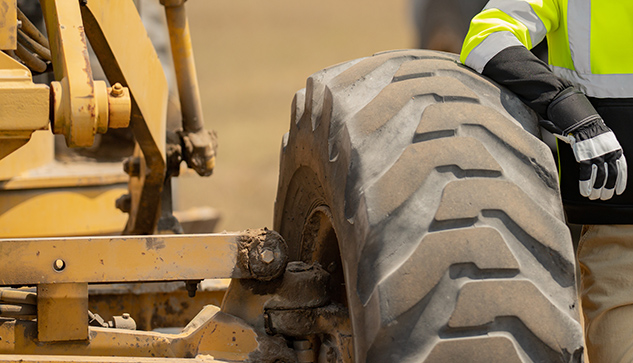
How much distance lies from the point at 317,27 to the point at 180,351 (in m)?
16.6

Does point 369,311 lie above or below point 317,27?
above

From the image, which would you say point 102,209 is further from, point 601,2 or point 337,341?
point 601,2

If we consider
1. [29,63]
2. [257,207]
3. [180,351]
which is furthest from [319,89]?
[257,207]

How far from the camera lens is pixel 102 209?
4285mm

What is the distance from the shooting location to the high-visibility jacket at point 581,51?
1769 mm

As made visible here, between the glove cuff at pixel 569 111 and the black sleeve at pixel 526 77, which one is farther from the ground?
the black sleeve at pixel 526 77

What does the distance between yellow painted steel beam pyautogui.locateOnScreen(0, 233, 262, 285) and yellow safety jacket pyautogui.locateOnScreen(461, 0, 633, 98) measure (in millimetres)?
761

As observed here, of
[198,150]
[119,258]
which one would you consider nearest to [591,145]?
[119,258]

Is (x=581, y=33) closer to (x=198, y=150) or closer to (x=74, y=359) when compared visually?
(x=74, y=359)

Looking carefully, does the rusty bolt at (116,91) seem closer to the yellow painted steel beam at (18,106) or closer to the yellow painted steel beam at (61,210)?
the yellow painted steel beam at (18,106)

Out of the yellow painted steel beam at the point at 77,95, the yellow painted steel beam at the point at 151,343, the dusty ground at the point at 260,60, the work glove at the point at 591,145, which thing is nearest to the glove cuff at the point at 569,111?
the work glove at the point at 591,145

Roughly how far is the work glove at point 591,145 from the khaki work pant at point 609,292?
376 millimetres

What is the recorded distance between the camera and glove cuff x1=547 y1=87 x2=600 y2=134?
1.63m

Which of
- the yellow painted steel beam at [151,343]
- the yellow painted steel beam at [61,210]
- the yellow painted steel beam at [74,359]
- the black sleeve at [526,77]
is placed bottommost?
the yellow painted steel beam at [61,210]
